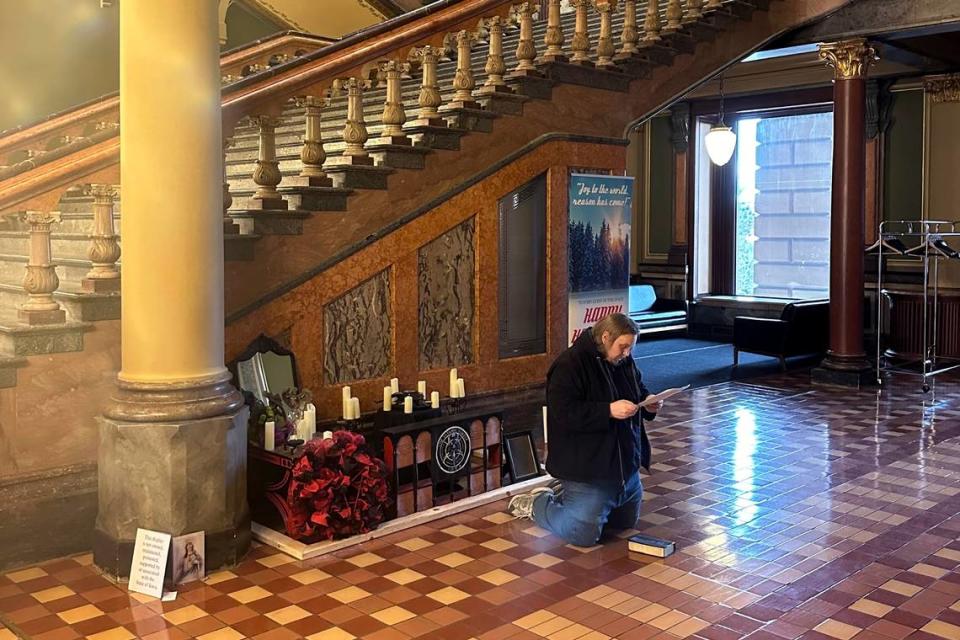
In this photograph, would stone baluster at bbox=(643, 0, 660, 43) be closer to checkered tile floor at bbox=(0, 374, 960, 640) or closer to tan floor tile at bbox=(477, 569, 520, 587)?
checkered tile floor at bbox=(0, 374, 960, 640)

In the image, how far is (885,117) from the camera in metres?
12.1

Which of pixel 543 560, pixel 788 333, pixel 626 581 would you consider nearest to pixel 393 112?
pixel 543 560

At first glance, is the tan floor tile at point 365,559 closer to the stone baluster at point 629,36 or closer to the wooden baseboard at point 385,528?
the wooden baseboard at point 385,528

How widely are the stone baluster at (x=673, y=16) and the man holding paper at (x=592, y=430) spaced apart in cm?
446

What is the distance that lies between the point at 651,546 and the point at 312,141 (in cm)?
314

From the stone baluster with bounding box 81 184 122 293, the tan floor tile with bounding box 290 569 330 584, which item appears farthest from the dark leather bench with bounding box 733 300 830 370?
the stone baluster with bounding box 81 184 122 293

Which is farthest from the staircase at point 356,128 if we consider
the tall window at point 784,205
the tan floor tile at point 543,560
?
the tall window at point 784,205

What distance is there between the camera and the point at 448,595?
4.25 m

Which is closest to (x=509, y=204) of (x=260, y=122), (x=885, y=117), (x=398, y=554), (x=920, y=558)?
(x=260, y=122)

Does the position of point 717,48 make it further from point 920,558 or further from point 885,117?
point 920,558

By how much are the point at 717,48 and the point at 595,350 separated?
201 inches

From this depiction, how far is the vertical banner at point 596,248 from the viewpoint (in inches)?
306

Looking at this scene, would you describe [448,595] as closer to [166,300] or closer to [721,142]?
[166,300]

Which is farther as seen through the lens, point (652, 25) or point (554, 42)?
point (652, 25)
